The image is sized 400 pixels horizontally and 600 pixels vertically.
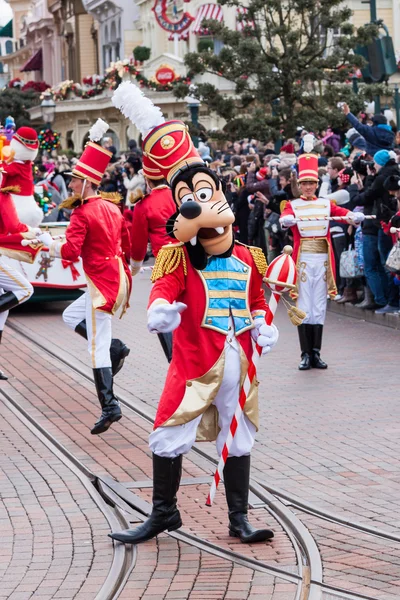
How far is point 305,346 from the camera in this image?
456 inches

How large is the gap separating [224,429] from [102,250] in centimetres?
309

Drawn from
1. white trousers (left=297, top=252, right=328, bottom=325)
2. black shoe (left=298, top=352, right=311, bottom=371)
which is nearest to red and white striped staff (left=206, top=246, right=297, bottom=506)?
white trousers (left=297, top=252, right=328, bottom=325)

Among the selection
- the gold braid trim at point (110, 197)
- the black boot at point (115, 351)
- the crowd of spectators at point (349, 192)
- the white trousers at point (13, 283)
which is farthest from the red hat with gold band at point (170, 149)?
the white trousers at point (13, 283)

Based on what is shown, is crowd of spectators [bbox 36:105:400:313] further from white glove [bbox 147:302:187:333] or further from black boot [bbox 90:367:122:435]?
white glove [bbox 147:302:187:333]

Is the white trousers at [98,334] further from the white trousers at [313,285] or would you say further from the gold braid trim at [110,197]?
the white trousers at [313,285]

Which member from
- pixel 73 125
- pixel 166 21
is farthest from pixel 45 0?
pixel 166 21

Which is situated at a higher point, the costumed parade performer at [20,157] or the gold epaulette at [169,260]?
the costumed parade performer at [20,157]

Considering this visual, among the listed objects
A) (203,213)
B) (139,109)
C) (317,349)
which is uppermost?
(139,109)

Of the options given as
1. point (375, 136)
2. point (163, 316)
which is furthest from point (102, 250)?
point (375, 136)

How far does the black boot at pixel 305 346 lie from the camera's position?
37.8ft

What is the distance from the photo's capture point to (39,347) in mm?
13820

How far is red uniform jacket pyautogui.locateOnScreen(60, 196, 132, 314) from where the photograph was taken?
902 cm

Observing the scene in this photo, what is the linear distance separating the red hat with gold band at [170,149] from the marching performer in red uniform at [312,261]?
4.99 meters

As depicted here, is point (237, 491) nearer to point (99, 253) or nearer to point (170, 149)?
point (170, 149)
